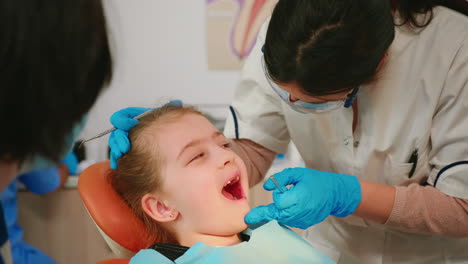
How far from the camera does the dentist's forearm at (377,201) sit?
1.33 m

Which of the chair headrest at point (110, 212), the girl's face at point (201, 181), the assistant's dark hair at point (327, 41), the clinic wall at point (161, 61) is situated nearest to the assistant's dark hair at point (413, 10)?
the assistant's dark hair at point (327, 41)

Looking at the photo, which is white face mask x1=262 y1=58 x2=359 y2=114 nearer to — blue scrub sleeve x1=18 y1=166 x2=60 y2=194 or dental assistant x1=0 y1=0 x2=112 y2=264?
dental assistant x1=0 y1=0 x2=112 y2=264

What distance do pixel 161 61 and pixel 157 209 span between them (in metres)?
1.46

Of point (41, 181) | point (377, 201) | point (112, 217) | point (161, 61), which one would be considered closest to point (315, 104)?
point (377, 201)

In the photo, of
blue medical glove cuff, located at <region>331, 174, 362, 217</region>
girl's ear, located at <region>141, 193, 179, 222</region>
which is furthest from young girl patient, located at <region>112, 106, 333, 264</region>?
blue medical glove cuff, located at <region>331, 174, 362, 217</region>

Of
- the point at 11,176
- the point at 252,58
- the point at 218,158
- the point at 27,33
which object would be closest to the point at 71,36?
the point at 27,33

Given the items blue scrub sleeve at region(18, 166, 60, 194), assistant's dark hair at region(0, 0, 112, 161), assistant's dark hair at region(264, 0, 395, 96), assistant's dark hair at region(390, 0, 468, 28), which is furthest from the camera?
blue scrub sleeve at region(18, 166, 60, 194)

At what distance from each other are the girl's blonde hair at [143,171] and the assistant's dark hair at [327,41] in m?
0.46

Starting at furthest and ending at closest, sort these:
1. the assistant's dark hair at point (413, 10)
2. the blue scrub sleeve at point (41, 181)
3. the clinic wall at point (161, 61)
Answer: the clinic wall at point (161, 61), the blue scrub sleeve at point (41, 181), the assistant's dark hair at point (413, 10)

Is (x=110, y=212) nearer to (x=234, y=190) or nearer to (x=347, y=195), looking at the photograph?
(x=234, y=190)

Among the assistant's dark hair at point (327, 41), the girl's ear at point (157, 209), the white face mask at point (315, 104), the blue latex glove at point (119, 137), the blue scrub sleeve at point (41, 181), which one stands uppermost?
the assistant's dark hair at point (327, 41)

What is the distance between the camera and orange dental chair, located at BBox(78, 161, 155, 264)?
1289 mm

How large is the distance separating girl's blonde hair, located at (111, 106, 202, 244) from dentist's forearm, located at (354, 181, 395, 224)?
62 centimetres

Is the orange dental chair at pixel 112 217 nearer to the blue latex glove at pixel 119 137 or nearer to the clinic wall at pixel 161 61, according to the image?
the blue latex glove at pixel 119 137
